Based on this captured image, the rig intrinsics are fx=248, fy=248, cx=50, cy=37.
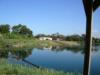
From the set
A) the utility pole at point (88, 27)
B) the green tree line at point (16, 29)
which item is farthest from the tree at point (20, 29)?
the utility pole at point (88, 27)

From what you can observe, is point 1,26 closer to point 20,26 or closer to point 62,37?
point 20,26

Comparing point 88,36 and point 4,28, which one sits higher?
point 4,28

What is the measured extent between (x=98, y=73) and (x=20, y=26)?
75.1 m

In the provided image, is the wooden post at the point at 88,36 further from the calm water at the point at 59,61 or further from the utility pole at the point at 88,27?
the calm water at the point at 59,61

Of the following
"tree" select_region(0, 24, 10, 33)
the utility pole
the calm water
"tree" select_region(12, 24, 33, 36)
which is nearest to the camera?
the utility pole

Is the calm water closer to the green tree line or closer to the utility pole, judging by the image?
the utility pole

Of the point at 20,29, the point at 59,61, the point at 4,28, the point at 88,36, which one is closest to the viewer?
the point at 88,36

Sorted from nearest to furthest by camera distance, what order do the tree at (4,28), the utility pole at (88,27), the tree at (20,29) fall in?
1. the utility pole at (88,27)
2. the tree at (4,28)
3. the tree at (20,29)

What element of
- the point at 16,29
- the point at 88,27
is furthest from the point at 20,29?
the point at 88,27

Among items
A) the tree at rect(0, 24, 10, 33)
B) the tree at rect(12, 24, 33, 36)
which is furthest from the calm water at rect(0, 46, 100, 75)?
the tree at rect(12, 24, 33, 36)

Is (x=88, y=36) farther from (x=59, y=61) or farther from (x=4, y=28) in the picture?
(x=4, y=28)

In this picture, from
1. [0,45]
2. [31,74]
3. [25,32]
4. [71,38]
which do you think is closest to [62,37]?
[71,38]

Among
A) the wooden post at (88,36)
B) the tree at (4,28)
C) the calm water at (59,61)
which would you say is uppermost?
the tree at (4,28)

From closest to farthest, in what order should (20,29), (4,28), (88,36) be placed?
(88,36), (4,28), (20,29)
